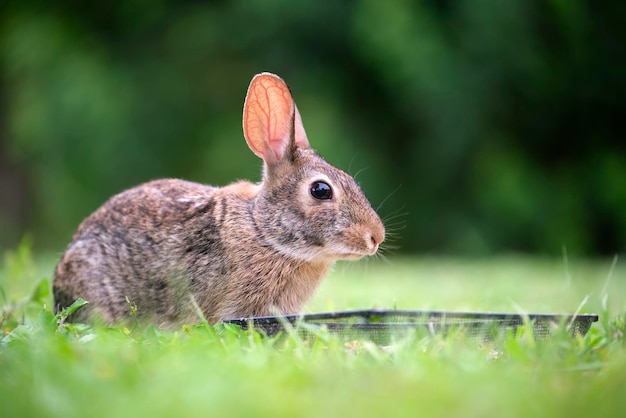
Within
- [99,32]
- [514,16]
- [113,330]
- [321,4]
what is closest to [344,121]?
[321,4]

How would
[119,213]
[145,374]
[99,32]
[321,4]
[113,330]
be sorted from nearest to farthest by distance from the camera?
[145,374] < [113,330] < [119,213] < [321,4] < [99,32]

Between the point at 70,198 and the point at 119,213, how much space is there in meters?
7.35

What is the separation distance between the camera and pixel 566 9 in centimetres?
980

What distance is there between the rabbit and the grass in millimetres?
582

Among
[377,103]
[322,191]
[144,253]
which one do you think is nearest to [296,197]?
[322,191]

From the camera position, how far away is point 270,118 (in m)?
3.53

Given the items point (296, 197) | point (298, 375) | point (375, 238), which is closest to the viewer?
point (298, 375)

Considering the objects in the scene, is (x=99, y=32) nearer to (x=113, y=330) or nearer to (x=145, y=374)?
(x=113, y=330)

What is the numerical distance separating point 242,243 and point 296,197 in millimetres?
316

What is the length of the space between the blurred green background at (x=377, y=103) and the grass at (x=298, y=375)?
23.0 ft

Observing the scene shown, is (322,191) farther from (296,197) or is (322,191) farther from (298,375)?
(298,375)

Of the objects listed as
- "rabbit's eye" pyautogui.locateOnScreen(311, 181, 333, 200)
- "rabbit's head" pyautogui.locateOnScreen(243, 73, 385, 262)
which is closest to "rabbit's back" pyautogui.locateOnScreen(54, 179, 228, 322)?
"rabbit's head" pyautogui.locateOnScreen(243, 73, 385, 262)

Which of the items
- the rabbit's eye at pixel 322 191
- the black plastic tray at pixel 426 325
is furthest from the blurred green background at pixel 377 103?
the black plastic tray at pixel 426 325

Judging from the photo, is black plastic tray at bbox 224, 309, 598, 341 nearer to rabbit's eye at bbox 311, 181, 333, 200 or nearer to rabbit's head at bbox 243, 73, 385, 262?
rabbit's head at bbox 243, 73, 385, 262
